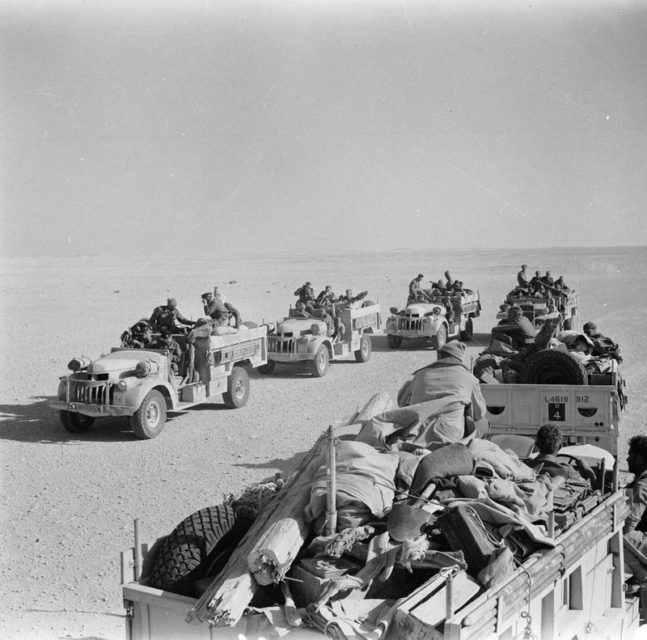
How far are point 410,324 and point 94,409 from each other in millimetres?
11148

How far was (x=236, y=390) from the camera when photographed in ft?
50.8

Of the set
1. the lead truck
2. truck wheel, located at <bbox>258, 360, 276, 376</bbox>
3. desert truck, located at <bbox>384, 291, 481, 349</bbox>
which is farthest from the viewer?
desert truck, located at <bbox>384, 291, 481, 349</bbox>

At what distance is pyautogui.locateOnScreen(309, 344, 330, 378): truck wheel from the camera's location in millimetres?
18625

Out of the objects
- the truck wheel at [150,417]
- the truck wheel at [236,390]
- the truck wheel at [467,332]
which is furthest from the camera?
the truck wheel at [467,332]

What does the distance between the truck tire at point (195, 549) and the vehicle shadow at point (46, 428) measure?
27.8ft

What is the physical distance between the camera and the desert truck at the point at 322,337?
18.6 meters

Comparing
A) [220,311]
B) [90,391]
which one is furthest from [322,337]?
[90,391]

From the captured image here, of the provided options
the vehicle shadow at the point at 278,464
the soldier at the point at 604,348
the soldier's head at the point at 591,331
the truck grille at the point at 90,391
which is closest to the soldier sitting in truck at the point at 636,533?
the soldier at the point at 604,348

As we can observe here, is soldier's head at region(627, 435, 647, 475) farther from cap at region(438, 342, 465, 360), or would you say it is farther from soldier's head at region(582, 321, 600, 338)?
soldier's head at region(582, 321, 600, 338)

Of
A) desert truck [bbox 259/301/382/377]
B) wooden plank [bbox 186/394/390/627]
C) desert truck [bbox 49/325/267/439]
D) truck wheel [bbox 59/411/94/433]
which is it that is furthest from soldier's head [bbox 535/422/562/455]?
desert truck [bbox 259/301/382/377]

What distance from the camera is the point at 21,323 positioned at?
104 ft

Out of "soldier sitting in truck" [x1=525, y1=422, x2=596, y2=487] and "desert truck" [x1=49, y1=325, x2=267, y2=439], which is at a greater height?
"soldier sitting in truck" [x1=525, y1=422, x2=596, y2=487]

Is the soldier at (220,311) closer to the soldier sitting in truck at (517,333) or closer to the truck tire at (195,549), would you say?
the soldier sitting in truck at (517,333)

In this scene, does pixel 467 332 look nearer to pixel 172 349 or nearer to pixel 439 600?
pixel 172 349
